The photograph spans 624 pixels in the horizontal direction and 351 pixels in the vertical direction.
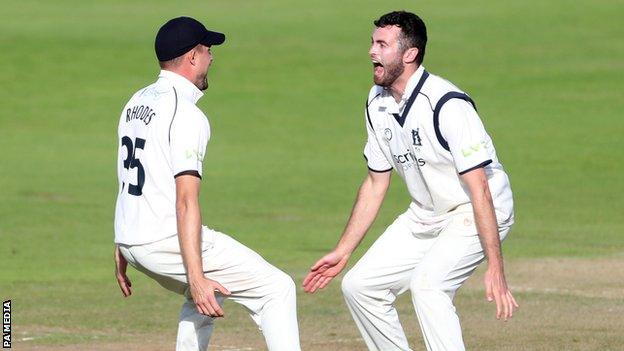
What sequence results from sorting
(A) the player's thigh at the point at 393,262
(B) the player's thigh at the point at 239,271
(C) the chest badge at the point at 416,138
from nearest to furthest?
1. (B) the player's thigh at the point at 239,271
2. (C) the chest badge at the point at 416,138
3. (A) the player's thigh at the point at 393,262

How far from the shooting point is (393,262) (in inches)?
368

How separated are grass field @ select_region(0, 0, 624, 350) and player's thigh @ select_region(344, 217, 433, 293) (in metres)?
2.23

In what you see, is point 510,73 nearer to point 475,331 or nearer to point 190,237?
point 475,331

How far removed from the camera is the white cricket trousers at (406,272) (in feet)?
29.0

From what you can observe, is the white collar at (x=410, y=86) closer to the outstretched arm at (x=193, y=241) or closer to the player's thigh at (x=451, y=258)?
the player's thigh at (x=451, y=258)

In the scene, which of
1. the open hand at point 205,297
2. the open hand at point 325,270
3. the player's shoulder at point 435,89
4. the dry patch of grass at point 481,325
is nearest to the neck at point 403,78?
the player's shoulder at point 435,89

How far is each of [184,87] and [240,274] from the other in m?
1.14

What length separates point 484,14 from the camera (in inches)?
1827

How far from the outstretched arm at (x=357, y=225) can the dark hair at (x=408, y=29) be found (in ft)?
3.07

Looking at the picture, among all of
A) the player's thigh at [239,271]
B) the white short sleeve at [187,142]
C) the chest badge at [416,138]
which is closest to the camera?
the white short sleeve at [187,142]

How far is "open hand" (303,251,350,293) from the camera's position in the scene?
381 inches

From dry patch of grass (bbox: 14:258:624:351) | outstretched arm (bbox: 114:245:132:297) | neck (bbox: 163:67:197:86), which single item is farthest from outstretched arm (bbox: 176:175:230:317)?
dry patch of grass (bbox: 14:258:624:351)

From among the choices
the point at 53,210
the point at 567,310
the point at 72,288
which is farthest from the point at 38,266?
the point at 567,310

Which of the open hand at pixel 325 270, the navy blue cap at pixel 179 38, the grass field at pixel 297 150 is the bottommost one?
the grass field at pixel 297 150
